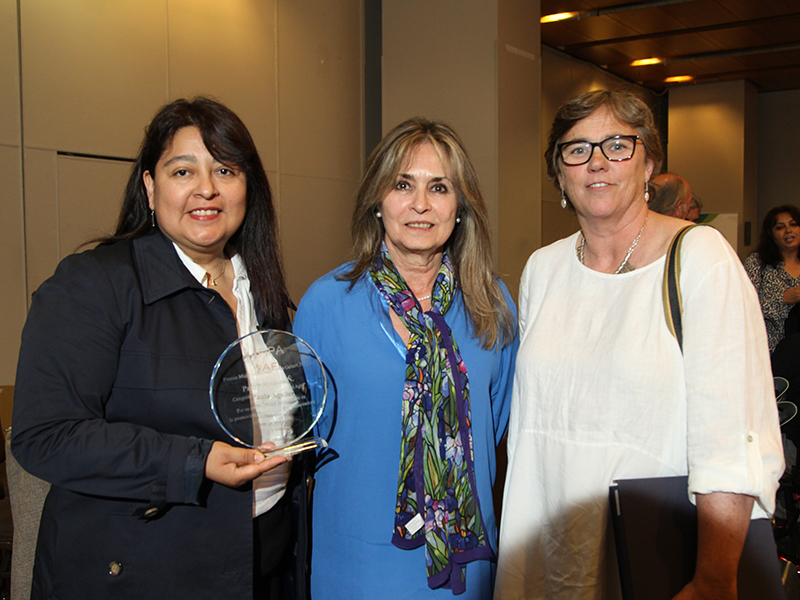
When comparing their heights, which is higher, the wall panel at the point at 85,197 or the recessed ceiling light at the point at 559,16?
the recessed ceiling light at the point at 559,16

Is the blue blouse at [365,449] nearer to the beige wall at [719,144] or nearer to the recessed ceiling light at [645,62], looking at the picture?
the recessed ceiling light at [645,62]

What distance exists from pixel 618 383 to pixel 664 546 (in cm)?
38

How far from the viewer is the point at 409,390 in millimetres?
1704

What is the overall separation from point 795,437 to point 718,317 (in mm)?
2428

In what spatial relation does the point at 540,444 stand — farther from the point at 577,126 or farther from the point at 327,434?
the point at 577,126

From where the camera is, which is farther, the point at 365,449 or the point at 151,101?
the point at 151,101

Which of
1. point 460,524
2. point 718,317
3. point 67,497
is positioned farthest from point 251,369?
point 718,317

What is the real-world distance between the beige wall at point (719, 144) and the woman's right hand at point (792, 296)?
775cm

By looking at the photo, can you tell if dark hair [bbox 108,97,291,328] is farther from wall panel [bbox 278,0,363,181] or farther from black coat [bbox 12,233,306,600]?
wall panel [bbox 278,0,363,181]

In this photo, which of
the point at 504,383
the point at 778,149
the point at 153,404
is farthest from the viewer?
the point at 778,149

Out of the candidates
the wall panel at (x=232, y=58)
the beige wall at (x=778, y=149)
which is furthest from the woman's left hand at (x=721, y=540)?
the beige wall at (x=778, y=149)

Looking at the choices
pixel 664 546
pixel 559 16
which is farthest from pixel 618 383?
pixel 559 16

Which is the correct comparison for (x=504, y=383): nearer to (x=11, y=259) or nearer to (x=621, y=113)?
(x=621, y=113)

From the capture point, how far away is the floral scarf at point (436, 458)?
5.43 feet
